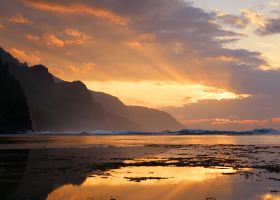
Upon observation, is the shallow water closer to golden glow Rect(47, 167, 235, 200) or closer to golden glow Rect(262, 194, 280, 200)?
golden glow Rect(47, 167, 235, 200)

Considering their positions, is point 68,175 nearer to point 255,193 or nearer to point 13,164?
point 13,164

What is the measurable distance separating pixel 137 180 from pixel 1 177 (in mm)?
9922

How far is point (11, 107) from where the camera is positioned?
18162 cm

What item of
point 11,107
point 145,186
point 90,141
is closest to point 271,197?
point 145,186

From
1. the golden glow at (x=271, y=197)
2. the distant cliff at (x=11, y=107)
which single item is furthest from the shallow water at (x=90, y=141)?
the distant cliff at (x=11, y=107)

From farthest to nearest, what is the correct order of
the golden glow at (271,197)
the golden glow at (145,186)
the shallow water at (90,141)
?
1. the shallow water at (90,141)
2. the golden glow at (145,186)
3. the golden glow at (271,197)

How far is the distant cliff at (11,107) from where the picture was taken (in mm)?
171038

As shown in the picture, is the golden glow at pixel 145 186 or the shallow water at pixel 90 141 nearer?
the golden glow at pixel 145 186

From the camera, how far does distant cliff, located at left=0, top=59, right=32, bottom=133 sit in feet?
561

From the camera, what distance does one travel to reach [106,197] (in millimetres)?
18703

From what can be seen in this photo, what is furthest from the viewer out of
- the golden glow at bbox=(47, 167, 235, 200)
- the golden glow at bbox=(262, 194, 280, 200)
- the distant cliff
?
the distant cliff

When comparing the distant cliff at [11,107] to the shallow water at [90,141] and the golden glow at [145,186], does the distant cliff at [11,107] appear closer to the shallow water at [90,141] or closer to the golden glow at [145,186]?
the shallow water at [90,141]

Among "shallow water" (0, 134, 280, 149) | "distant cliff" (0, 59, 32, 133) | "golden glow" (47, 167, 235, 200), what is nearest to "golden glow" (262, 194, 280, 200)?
"golden glow" (47, 167, 235, 200)

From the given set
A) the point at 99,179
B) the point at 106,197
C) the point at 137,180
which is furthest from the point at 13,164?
the point at 106,197
